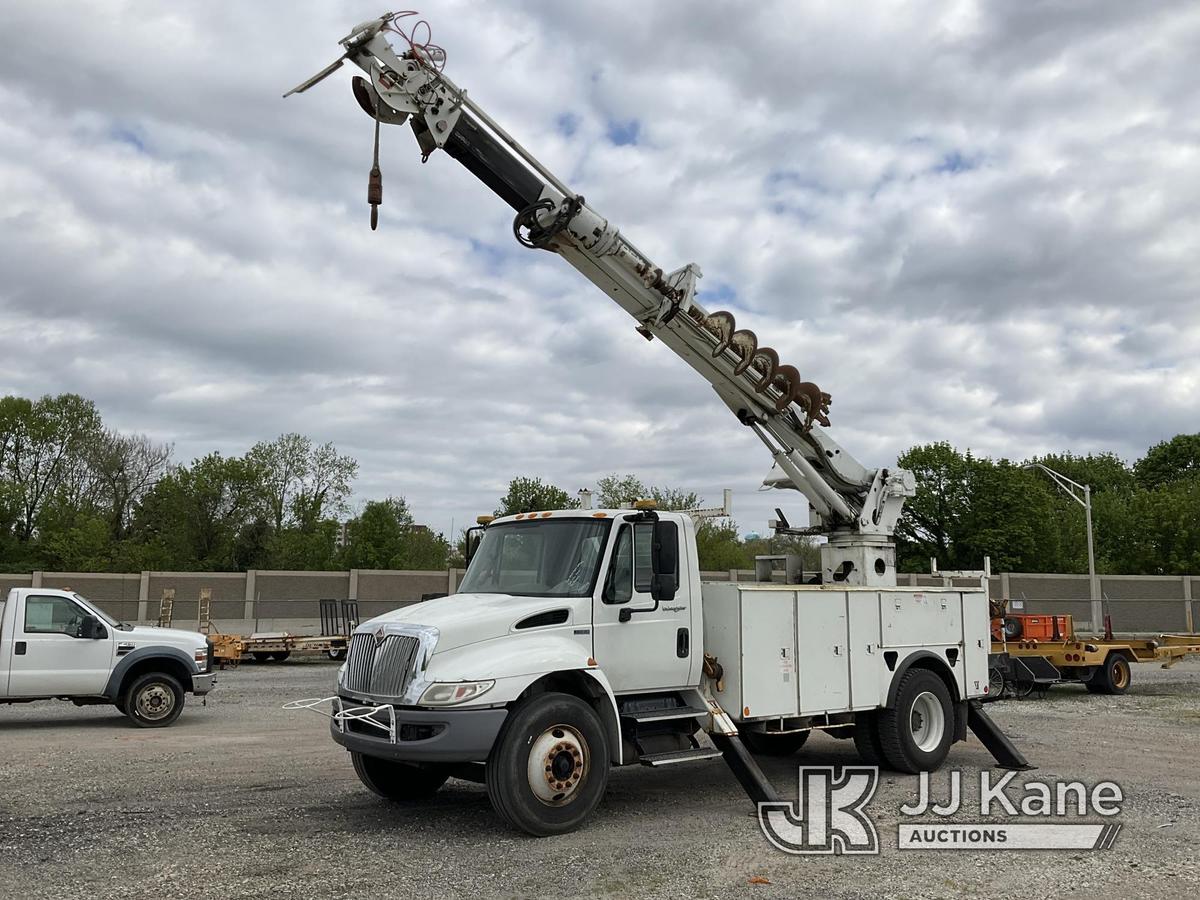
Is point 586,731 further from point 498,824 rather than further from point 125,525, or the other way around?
point 125,525

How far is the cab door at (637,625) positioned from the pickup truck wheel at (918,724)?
8.65ft

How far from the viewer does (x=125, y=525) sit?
200 ft

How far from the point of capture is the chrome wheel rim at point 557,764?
7574 mm

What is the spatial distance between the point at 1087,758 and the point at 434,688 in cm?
797

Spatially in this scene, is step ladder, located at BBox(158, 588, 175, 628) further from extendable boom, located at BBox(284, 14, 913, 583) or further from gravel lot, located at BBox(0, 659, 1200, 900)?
extendable boom, located at BBox(284, 14, 913, 583)

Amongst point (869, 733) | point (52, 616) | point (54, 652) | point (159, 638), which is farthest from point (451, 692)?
point (52, 616)

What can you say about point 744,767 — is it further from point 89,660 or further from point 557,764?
point 89,660

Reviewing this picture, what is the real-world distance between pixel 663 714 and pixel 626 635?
772 millimetres

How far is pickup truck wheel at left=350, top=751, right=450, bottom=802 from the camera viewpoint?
8.80 metres

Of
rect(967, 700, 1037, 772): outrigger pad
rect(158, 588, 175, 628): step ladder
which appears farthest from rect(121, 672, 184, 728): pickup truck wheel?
rect(158, 588, 175, 628): step ladder

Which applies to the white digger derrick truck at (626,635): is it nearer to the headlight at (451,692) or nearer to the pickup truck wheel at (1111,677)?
the headlight at (451,692)

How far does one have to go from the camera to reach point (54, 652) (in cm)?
1353

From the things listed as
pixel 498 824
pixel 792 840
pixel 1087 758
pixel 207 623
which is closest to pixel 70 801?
pixel 498 824

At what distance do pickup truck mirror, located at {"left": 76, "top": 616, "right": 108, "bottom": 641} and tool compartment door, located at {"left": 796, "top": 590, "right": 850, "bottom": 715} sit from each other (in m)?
9.68
